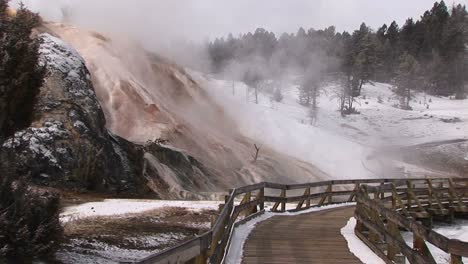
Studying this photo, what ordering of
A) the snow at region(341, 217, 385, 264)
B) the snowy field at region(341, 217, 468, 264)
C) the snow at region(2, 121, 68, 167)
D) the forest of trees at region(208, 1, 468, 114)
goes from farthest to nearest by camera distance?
1. the forest of trees at region(208, 1, 468, 114)
2. the snow at region(2, 121, 68, 167)
3. the snowy field at region(341, 217, 468, 264)
4. the snow at region(341, 217, 385, 264)

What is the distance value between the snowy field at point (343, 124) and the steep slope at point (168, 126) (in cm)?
867

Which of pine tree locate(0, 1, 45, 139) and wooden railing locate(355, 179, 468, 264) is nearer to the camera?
wooden railing locate(355, 179, 468, 264)

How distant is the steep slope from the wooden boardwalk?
1181cm

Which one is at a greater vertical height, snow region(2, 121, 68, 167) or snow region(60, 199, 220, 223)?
snow region(2, 121, 68, 167)

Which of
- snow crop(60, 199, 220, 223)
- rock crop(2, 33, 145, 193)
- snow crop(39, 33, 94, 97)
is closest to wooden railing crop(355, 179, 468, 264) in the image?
snow crop(60, 199, 220, 223)

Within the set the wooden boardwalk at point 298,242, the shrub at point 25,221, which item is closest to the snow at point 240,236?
the wooden boardwalk at point 298,242

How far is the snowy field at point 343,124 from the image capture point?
55.3m

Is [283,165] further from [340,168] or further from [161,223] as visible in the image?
[161,223]

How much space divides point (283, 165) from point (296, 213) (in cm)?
2531

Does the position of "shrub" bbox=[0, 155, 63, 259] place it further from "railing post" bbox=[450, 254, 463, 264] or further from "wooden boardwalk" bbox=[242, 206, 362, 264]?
"railing post" bbox=[450, 254, 463, 264]

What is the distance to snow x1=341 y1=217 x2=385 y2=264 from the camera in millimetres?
8957

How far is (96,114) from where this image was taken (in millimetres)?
24078

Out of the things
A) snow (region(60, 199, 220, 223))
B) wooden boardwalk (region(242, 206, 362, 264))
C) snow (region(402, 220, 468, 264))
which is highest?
wooden boardwalk (region(242, 206, 362, 264))

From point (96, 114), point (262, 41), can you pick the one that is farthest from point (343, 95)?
point (96, 114)
